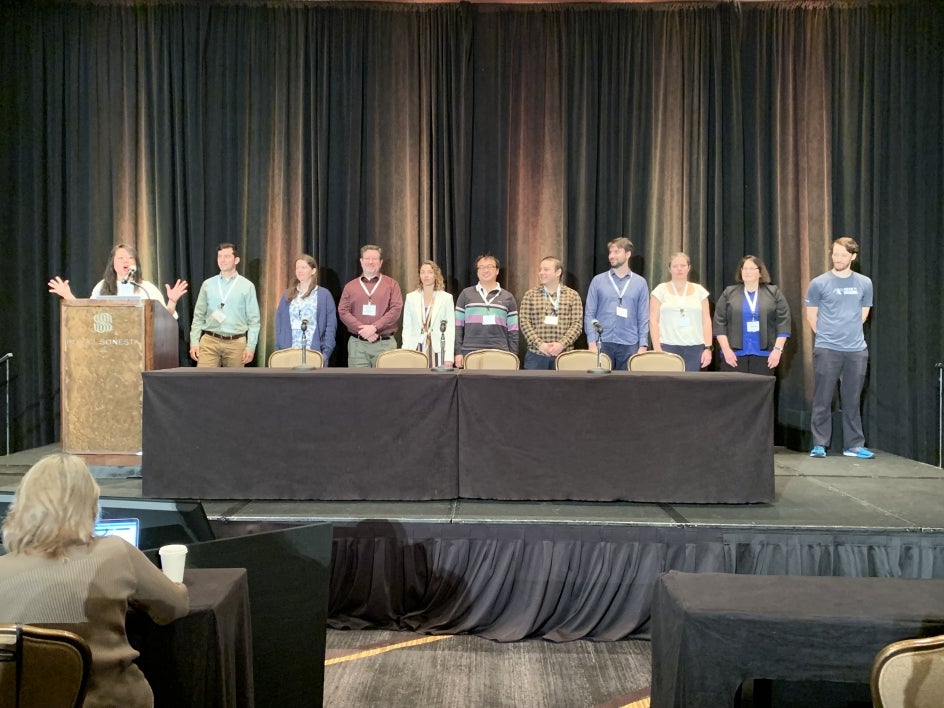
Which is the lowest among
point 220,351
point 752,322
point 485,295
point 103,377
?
point 103,377

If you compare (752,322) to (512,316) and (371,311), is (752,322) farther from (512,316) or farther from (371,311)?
(371,311)

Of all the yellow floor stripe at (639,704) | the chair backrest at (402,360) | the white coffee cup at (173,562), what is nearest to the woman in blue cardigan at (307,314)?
the chair backrest at (402,360)

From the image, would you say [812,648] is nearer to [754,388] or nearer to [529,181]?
[754,388]

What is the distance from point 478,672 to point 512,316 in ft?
11.9

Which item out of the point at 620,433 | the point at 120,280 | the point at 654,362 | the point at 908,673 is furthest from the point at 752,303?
the point at 908,673

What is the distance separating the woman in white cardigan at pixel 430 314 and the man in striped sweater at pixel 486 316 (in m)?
0.09

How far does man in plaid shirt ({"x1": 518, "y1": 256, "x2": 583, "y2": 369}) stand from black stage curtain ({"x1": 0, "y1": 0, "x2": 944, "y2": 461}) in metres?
1.13

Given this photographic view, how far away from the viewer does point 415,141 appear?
7621 millimetres

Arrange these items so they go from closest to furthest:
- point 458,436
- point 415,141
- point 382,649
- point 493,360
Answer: point 382,649 → point 458,436 → point 493,360 → point 415,141

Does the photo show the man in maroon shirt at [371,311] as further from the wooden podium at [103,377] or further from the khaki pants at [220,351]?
the wooden podium at [103,377]

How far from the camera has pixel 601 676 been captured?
3326 mm

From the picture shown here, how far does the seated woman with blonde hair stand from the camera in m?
1.74

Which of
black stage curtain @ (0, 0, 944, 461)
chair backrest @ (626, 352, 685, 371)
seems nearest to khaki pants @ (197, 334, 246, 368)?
black stage curtain @ (0, 0, 944, 461)

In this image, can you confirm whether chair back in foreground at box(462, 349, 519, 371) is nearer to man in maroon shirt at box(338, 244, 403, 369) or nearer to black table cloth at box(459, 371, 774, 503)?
man in maroon shirt at box(338, 244, 403, 369)
